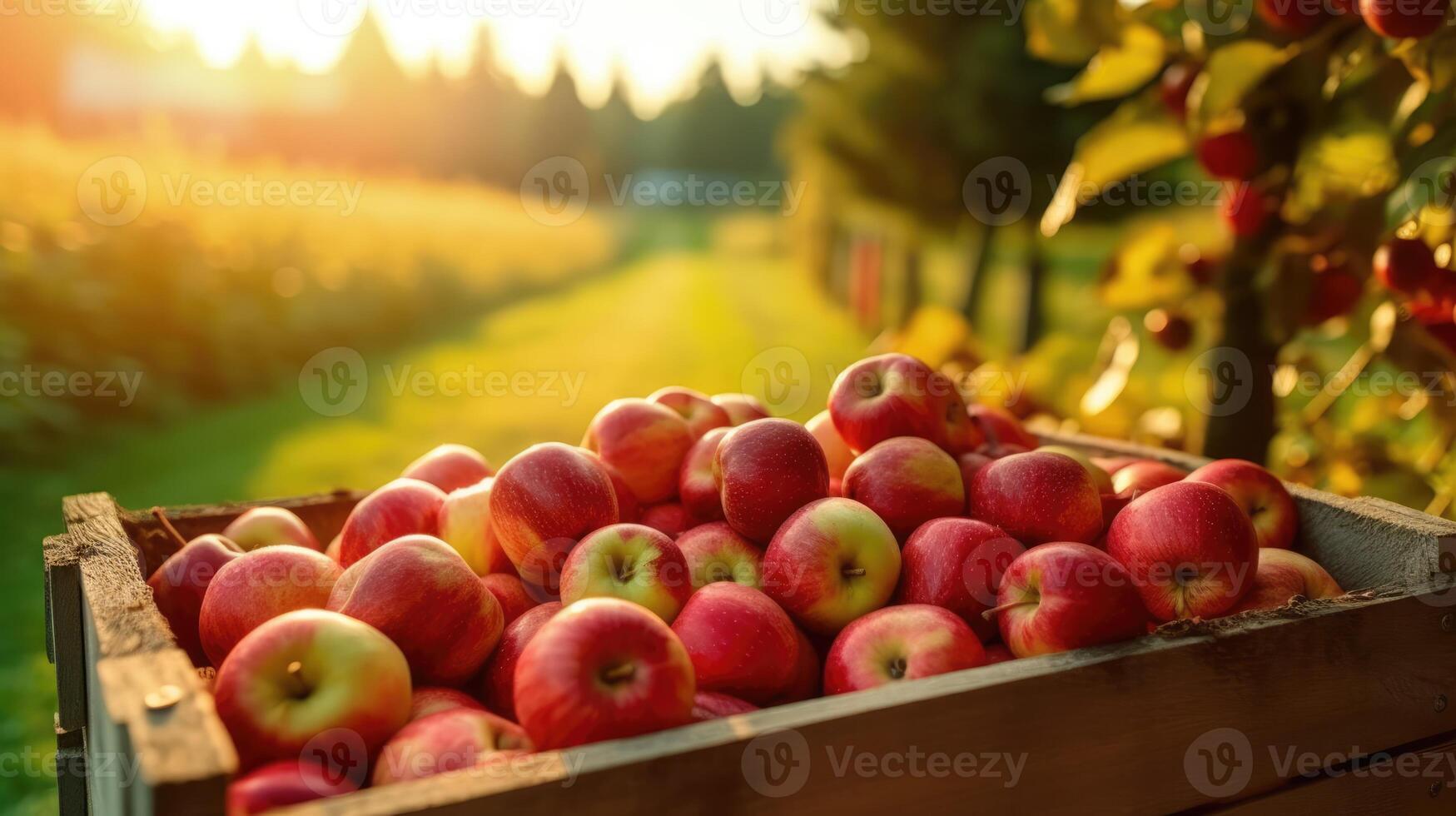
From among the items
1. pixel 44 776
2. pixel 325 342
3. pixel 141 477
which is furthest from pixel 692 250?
pixel 44 776

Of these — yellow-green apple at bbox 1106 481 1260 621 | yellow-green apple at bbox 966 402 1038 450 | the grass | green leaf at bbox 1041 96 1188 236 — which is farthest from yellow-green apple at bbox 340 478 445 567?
the grass

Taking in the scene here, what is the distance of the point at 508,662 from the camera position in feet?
4.81

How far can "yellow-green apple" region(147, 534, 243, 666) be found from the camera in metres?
1.64

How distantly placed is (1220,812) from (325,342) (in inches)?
391

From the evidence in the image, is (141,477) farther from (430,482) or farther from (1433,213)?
(1433,213)

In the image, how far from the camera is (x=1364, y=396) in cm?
288

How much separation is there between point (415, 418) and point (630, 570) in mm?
7355

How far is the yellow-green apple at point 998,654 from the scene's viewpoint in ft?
4.70

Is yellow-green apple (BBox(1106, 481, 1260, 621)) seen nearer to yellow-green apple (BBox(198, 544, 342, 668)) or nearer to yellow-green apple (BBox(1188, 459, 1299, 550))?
yellow-green apple (BBox(1188, 459, 1299, 550))
